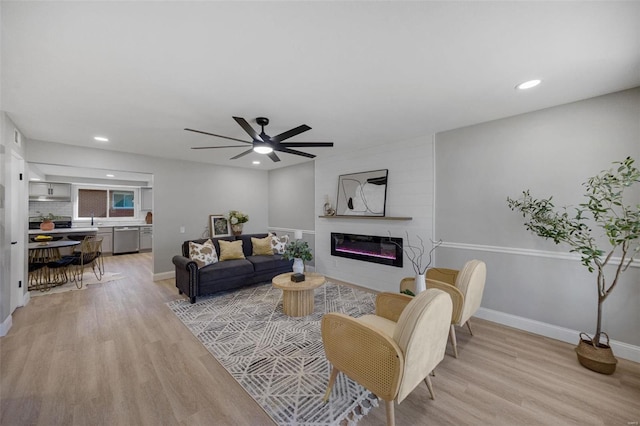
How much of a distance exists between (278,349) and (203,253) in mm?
2337

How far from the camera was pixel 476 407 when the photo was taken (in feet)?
5.81

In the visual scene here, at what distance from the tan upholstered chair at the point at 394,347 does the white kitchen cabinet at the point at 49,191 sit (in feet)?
29.9

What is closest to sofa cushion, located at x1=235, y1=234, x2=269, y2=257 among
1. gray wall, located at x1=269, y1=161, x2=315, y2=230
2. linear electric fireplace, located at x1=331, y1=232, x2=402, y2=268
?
gray wall, located at x1=269, y1=161, x2=315, y2=230

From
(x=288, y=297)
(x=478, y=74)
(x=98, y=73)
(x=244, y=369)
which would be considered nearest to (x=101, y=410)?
(x=244, y=369)

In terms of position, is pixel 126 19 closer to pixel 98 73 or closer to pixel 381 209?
pixel 98 73

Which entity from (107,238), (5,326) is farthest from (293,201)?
(107,238)

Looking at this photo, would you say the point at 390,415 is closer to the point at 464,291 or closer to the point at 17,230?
the point at 464,291

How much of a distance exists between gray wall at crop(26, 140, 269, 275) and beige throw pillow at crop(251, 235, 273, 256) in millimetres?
1483

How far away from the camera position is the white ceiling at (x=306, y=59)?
1416 millimetres

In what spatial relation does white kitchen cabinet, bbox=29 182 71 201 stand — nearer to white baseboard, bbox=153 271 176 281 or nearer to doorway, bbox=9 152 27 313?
doorway, bbox=9 152 27 313

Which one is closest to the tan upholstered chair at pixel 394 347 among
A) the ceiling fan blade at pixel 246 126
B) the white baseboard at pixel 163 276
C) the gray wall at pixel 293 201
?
the ceiling fan blade at pixel 246 126

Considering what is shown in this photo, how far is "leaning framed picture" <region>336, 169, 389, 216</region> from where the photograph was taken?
424 cm

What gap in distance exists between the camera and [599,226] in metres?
2.44

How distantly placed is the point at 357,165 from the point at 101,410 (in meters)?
4.36
